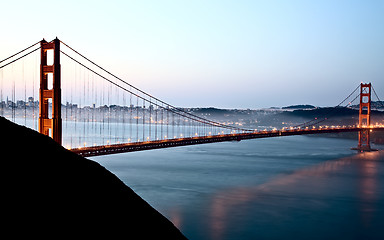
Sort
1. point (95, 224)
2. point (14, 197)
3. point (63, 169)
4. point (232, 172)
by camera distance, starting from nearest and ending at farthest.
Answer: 1. point (14, 197)
2. point (95, 224)
3. point (63, 169)
4. point (232, 172)

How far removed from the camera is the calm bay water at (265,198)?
22188 mm

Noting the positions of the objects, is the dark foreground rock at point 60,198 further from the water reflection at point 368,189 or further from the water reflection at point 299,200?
the water reflection at point 368,189

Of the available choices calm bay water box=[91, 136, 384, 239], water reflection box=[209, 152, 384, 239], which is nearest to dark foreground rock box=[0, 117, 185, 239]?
calm bay water box=[91, 136, 384, 239]

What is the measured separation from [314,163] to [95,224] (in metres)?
55.0

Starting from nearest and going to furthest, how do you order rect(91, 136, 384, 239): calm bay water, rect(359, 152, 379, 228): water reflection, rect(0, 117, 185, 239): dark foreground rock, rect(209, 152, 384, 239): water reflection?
1. rect(0, 117, 185, 239): dark foreground rock
2. rect(91, 136, 384, 239): calm bay water
3. rect(209, 152, 384, 239): water reflection
4. rect(359, 152, 379, 228): water reflection

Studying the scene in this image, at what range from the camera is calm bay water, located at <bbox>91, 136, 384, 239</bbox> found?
22.2 m

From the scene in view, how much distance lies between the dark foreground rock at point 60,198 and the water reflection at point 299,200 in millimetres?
11555

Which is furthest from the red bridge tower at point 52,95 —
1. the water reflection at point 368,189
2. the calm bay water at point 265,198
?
the water reflection at point 368,189

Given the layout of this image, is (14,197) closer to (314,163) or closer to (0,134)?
(0,134)

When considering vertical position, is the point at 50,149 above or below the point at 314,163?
above

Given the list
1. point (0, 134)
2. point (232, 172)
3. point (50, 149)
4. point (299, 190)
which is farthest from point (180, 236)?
point (232, 172)

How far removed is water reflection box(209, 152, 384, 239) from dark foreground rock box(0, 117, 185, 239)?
1156cm

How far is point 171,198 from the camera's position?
30422mm

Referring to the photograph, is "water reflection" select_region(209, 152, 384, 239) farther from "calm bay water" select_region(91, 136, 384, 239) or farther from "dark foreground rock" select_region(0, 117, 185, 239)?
"dark foreground rock" select_region(0, 117, 185, 239)
